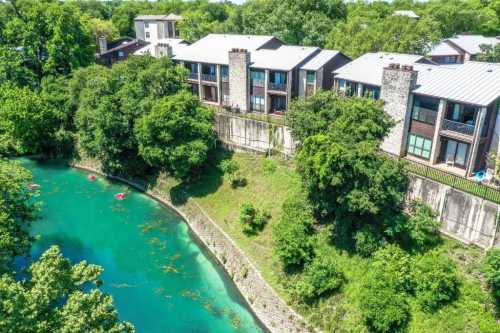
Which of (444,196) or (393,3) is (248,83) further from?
(393,3)

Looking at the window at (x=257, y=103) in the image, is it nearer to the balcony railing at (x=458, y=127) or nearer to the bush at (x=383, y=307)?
the balcony railing at (x=458, y=127)

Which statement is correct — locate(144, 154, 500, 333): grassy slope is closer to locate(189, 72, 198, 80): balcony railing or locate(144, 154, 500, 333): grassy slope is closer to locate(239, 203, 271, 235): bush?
locate(239, 203, 271, 235): bush

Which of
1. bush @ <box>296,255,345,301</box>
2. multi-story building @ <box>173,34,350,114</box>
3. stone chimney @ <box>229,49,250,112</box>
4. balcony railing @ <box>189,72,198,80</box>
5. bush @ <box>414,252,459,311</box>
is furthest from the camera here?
balcony railing @ <box>189,72,198,80</box>

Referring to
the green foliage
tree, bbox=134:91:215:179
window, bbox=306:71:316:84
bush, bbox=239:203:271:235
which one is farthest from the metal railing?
tree, bbox=134:91:215:179

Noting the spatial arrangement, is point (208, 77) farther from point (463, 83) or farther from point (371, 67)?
point (463, 83)

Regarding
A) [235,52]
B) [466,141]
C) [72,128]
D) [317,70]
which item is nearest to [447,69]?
[466,141]

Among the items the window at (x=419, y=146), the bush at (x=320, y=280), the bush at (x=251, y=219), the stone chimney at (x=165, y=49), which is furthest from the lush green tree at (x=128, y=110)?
the window at (x=419, y=146)
